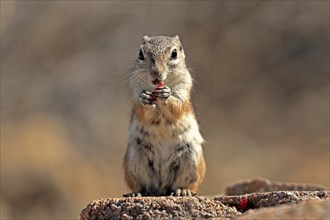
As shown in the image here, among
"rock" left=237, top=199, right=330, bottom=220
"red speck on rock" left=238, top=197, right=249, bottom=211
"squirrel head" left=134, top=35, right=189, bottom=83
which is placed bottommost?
"rock" left=237, top=199, right=330, bottom=220

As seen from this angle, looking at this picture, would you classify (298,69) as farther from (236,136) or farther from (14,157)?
(14,157)

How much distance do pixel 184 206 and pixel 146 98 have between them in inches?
86.6

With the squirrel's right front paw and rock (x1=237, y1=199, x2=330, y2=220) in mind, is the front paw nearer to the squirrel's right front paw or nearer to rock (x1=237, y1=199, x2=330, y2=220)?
the squirrel's right front paw

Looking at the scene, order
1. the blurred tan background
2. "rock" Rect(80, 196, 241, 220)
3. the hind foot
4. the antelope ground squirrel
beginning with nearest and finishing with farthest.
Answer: "rock" Rect(80, 196, 241, 220) → the hind foot → the antelope ground squirrel → the blurred tan background

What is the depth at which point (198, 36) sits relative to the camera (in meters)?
19.6

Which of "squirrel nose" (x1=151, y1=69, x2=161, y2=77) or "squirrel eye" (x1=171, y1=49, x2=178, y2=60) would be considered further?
"squirrel eye" (x1=171, y1=49, x2=178, y2=60)

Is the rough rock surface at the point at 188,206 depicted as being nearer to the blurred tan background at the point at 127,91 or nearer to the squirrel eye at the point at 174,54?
the squirrel eye at the point at 174,54

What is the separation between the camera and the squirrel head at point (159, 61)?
24.8ft

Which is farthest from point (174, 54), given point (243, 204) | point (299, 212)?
point (299, 212)

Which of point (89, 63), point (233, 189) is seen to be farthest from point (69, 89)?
point (233, 189)

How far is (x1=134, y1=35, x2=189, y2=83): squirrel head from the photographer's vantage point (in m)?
7.57

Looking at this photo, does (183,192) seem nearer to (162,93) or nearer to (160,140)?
(160,140)

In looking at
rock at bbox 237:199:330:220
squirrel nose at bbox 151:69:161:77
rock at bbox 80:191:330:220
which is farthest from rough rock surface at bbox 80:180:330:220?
squirrel nose at bbox 151:69:161:77

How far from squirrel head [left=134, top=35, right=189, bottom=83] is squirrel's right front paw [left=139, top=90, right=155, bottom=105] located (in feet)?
0.45
